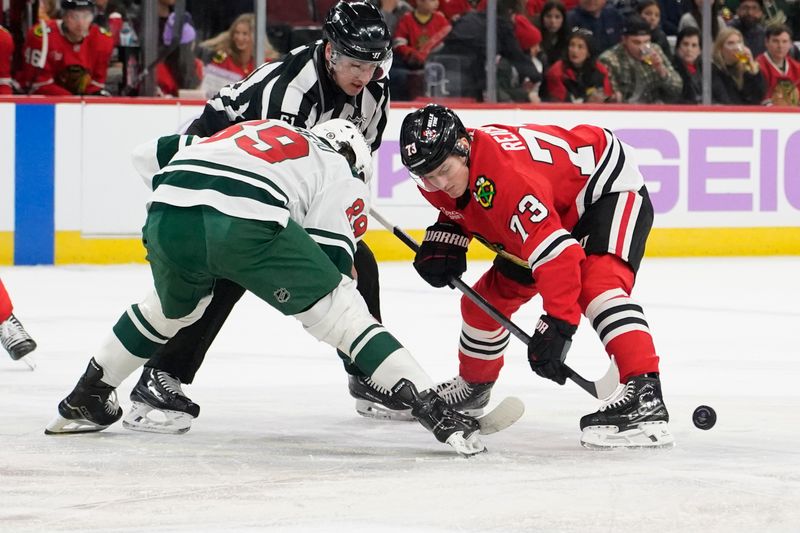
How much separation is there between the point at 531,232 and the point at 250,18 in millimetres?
4796

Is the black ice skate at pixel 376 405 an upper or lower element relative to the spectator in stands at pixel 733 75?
lower

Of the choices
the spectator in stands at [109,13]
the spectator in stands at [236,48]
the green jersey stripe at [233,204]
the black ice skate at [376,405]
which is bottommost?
the black ice skate at [376,405]

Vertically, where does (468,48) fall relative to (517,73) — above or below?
above

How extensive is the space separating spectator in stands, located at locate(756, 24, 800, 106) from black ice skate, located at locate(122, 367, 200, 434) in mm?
6119

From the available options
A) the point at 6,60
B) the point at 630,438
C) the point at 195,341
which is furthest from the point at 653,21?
the point at 630,438

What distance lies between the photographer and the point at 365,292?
3.87 m

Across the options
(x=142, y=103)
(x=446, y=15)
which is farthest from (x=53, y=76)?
(x=446, y=15)

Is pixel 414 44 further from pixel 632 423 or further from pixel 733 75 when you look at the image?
pixel 632 423

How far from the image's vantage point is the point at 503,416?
3.24 m

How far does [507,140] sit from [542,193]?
202 mm

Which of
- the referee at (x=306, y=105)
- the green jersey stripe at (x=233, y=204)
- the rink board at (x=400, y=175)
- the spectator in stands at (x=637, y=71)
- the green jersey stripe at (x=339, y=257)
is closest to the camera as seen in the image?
the green jersey stripe at (x=233, y=204)

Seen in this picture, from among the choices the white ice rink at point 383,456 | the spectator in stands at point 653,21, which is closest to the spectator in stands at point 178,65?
the white ice rink at point 383,456

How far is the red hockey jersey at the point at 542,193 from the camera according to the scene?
3113mm

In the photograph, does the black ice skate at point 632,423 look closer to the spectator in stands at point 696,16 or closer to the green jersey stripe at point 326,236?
the green jersey stripe at point 326,236
